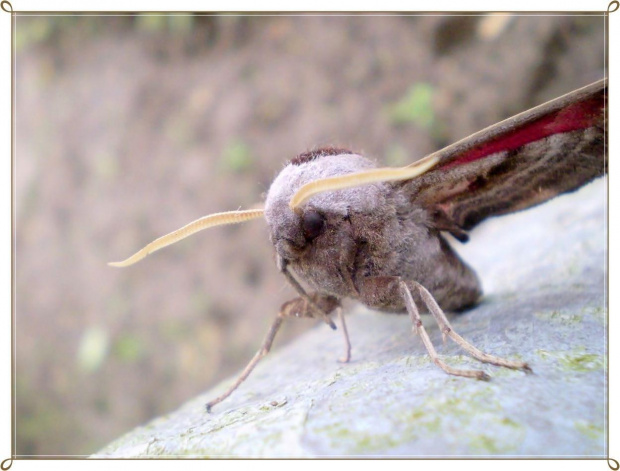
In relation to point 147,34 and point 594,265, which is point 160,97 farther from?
point 594,265

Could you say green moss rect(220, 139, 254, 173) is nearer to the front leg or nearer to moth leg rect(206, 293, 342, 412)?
moth leg rect(206, 293, 342, 412)

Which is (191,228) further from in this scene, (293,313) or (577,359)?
(577,359)

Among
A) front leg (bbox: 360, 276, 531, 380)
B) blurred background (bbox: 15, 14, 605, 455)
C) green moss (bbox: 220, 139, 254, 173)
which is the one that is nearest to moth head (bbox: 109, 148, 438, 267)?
front leg (bbox: 360, 276, 531, 380)

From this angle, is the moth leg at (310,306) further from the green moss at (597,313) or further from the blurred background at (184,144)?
the blurred background at (184,144)

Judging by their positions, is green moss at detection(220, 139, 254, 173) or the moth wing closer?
the moth wing

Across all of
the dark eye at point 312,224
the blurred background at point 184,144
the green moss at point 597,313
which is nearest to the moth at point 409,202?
the dark eye at point 312,224

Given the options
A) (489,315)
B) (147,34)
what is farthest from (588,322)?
(147,34)

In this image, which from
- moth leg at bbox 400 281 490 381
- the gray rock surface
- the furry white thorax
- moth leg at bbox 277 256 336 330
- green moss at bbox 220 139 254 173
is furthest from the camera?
green moss at bbox 220 139 254 173
